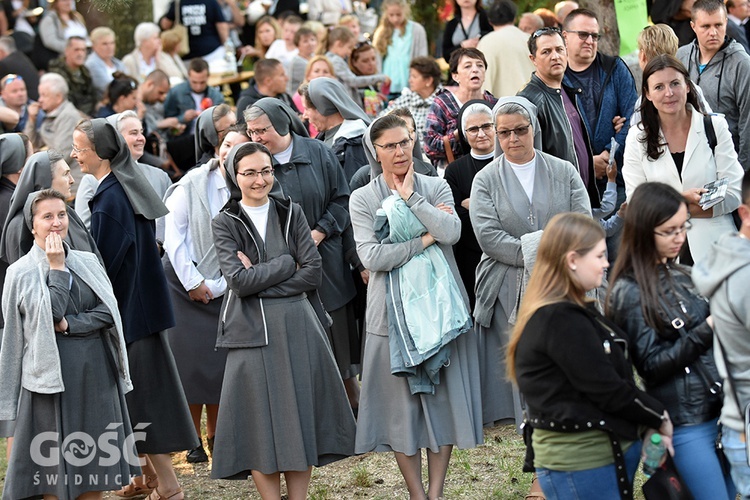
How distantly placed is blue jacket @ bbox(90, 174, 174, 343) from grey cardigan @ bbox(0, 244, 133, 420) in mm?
764

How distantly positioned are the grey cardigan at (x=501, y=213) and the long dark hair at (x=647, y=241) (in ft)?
5.45

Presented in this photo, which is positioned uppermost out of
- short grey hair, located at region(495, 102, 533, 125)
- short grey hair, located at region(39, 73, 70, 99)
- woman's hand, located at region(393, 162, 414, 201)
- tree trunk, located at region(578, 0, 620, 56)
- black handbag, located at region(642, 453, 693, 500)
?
short grey hair, located at region(39, 73, 70, 99)

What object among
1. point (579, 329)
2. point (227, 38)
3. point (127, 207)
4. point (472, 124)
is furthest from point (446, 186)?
point (227, 38)

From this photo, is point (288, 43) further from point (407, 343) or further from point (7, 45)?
point (407, 343)

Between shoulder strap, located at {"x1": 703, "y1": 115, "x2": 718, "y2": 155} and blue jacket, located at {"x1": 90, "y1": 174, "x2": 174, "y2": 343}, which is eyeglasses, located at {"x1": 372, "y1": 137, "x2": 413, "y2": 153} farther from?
shoulder strap, located at {"x1": 703, "y1": 115, "x2": 718, "y2": 155}

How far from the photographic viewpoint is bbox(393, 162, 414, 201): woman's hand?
627cm

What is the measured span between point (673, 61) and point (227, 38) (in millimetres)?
9614

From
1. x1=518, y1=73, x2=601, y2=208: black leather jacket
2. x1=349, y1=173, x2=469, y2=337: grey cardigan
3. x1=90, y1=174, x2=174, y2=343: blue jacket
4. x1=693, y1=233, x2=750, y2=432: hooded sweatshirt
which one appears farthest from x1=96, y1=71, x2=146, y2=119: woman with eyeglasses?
x1=693, y1=233, x2=750, y2=432: hooded sweatshirt

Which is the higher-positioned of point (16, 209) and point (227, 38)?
point (227, 38)

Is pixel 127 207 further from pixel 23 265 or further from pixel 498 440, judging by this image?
pixel 498 440

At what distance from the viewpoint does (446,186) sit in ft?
21.3

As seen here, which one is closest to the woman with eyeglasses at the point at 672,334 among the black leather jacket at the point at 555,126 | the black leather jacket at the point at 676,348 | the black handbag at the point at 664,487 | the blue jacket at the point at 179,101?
the black leather jacket at the point at 676,348

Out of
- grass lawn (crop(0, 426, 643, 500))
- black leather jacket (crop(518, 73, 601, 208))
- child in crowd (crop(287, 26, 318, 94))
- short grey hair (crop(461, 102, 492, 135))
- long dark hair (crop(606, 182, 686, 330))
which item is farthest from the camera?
child in crowd (crop(287, 26, 318, 94))

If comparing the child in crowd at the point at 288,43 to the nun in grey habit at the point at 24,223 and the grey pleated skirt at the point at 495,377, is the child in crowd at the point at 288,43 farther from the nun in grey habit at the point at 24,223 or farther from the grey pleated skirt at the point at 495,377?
the grey pleated skirt at the point at 495,377
